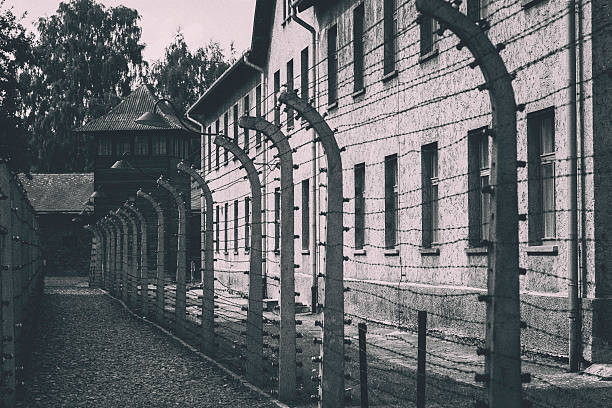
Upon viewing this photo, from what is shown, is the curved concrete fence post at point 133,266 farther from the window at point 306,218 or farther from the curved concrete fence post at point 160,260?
the curved concrete fence post at point 160,260

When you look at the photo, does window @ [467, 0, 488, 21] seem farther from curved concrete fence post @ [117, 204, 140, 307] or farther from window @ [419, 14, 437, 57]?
curved concrete fence post @ [117, 204, 140, 307]

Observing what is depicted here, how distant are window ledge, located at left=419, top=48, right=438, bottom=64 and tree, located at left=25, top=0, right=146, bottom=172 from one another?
181 feet

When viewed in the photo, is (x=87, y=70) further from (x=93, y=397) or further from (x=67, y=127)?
(x=93, y=397)

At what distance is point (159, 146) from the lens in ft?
209

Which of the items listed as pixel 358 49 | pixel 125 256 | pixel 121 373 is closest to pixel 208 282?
pixel 121 373

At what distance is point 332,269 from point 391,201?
11.6 meters

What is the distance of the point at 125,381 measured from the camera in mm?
13805

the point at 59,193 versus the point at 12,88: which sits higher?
the point at 12,88

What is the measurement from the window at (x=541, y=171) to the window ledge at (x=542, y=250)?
13 cm

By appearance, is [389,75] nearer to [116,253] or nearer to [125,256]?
[125,256]

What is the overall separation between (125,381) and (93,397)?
1.50m

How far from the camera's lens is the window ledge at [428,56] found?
63.7 ft

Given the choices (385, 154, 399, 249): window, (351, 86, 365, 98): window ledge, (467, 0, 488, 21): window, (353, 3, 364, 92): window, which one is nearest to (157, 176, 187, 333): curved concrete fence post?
(385, 154, 399, 249): window

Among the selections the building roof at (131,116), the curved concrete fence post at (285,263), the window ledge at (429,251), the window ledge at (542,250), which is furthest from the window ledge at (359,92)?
the building roof at (131,116)
